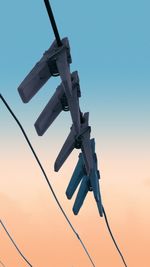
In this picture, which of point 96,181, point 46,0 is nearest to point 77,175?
point 96,181

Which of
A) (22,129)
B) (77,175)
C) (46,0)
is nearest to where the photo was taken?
(46,0)

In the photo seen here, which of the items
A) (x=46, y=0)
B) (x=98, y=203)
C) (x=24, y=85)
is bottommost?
(x=98, y=203)

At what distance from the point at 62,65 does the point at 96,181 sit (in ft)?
10.9

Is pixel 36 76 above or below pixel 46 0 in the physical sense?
below

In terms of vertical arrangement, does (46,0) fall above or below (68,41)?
above

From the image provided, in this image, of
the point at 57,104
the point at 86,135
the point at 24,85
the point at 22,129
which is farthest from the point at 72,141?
the point at 24,85

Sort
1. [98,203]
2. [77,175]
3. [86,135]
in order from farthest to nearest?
[77,175] < [98,203] < [86,135]

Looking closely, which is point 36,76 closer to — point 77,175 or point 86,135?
point 86,135

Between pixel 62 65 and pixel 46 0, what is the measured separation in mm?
1557

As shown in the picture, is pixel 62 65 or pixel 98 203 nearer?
pixel 62 65

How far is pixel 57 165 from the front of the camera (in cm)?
706

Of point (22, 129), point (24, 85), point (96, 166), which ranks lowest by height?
point (96, 166)

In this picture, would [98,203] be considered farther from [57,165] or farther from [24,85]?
[24,85]

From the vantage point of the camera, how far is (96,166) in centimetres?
766
